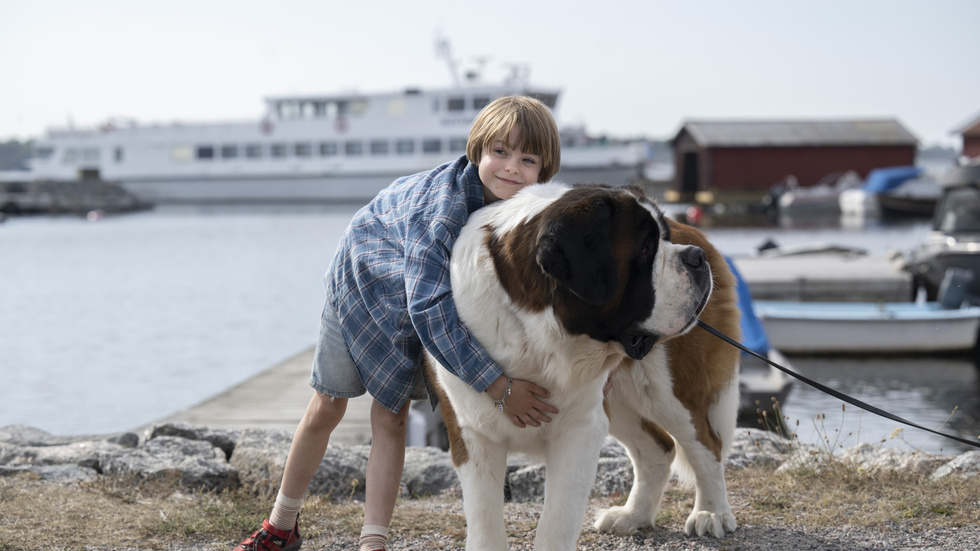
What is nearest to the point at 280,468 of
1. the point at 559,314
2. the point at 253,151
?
the point at 559,314

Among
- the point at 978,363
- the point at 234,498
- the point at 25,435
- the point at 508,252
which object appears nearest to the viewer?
the point at 508,252

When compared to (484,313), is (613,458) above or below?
below

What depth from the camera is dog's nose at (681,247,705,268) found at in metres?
2.50

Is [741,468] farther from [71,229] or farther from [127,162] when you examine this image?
[127,162]

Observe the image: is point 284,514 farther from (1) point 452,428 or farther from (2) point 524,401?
(2) point 524,401

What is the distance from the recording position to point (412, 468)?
4.74 meters

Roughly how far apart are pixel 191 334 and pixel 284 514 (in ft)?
41.7

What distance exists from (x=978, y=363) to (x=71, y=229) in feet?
137

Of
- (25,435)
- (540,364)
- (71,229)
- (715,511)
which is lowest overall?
(71,229)

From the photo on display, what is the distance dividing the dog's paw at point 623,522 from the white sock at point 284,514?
1286mm

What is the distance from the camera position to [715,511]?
136 inches

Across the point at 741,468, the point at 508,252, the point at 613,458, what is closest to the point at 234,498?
the point at 613,458

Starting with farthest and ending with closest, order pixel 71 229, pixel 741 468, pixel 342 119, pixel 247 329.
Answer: pixel 342 119 < pixel 71 229 < pixel 247 329 < pixel 741 468

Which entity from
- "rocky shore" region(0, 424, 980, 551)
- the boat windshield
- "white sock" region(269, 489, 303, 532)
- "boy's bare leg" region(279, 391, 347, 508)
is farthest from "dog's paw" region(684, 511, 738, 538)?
the boat windshield
